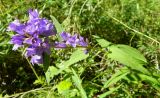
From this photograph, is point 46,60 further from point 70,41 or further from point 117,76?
point 117,76

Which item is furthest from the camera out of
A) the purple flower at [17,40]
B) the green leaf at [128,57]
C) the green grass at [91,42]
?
the green grass at [91,42]

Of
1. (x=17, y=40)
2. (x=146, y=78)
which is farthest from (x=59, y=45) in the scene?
(x=146, y=78)

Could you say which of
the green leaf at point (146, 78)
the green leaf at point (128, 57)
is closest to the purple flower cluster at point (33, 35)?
the green leaf at point (128, 57)

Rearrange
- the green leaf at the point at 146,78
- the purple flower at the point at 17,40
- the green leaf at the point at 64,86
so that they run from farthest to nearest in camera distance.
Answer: the green leaf at the point at 64,86 < the green leaf at the point at 146,78 < the purple flower at the point at 17,40

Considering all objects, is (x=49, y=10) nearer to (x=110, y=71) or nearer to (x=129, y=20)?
(x=129, y=20)

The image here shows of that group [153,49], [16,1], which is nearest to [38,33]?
[153,49]

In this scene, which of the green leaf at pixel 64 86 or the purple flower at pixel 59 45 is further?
the green leaf at pixel 64 86

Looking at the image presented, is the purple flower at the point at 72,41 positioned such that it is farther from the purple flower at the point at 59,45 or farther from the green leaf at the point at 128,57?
the green leaf at the point at 128,57
